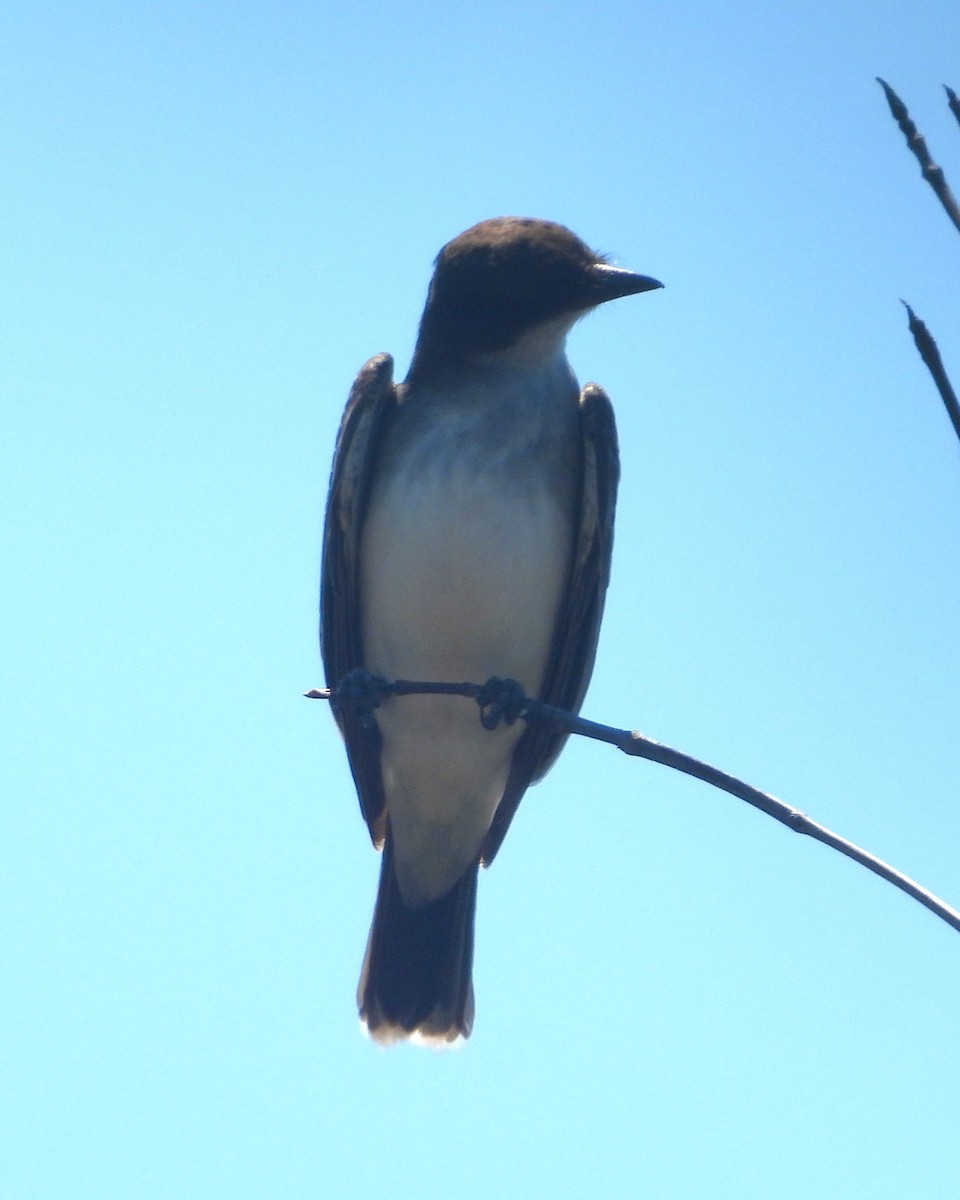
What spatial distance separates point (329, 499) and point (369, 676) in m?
0.94

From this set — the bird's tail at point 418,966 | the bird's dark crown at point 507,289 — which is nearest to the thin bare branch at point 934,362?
the bird's dark crown at point 507,289

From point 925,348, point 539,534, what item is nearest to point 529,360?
point 539,534

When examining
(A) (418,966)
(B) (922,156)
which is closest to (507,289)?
(A) (418,966)

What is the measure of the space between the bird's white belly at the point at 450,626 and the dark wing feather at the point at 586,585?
0.26 feet

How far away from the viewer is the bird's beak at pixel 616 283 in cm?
702

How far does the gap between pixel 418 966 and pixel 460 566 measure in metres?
2.07

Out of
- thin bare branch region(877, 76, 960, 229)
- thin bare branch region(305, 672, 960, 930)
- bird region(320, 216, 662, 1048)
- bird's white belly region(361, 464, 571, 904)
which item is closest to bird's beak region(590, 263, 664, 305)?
bird region(320, 216, 662, 1048)

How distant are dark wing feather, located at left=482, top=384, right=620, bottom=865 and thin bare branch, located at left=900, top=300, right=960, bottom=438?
154 inches

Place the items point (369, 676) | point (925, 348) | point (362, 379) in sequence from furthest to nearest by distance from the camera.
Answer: point (362, 379) < point (369, 676) < point (925, 348)

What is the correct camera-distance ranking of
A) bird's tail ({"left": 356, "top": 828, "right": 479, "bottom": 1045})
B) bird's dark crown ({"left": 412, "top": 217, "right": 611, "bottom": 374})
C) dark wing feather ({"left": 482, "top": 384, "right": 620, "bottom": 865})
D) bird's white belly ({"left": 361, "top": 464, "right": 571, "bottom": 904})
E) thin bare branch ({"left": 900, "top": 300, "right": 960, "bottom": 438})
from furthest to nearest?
bird's tail ({"left": 356, "top": 828, "right": 479, "bottom": 1045}) < bird's dark crown ({"left": 412, "top": 217, "right": 611, "bottom": 374}) < dark wing feather ({"left": 482, "top": 384, "right": 620, "bottom": 865}) < bird's white belly ({"left": 361, "top": 464, "right": 571, "bottom": 904}) < thin bare branch ({"left": 900, "top": 300, "right": 960, "bottom": 438})

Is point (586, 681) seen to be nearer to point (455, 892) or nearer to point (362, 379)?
point (455, 892)

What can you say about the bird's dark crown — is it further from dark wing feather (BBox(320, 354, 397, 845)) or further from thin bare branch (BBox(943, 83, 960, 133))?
thin bare branch (BBox(943, 83, 960, 133))

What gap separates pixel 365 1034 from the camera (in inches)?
287

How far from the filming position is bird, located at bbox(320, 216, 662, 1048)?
6.65 meters
